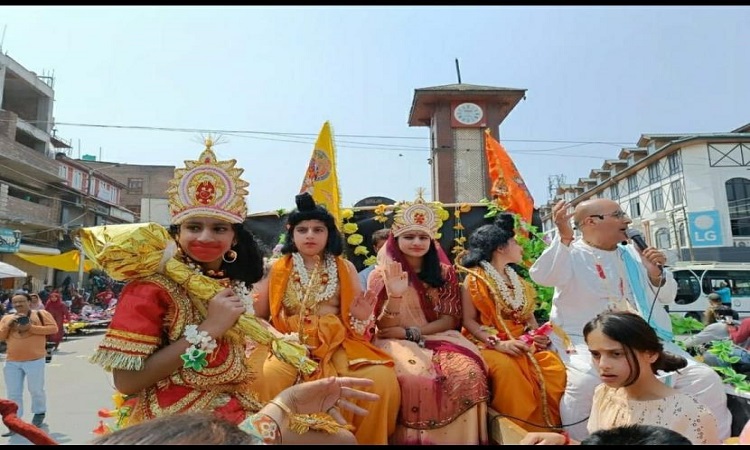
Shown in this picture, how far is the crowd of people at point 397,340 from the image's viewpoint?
1.78 metres

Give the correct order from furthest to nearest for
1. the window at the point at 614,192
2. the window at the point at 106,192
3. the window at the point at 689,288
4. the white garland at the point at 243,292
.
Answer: the window at the point at 614,192, the window at the point at 106,192, the window at the point at 689,288, the white garland at the point at 243,292

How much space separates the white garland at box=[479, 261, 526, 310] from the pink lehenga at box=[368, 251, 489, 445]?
0.54m

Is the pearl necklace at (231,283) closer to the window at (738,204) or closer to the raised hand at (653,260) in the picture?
the raised hand at (653,260)

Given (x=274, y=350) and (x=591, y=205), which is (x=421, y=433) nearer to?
(x=274, y=350)

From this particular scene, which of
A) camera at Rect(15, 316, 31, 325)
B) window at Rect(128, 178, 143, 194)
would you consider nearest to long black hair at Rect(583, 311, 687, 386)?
camera at Rect(15, 316, 31, 325)

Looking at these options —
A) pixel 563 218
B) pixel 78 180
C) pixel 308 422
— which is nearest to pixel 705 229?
pixel 563 218

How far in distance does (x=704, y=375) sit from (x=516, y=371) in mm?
906

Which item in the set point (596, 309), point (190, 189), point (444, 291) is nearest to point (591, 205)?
point (596, 309)

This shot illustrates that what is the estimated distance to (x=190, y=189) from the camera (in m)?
2.11

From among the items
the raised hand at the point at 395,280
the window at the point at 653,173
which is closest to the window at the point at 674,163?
the window at the point at 653,173

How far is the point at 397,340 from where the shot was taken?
2.94 metres

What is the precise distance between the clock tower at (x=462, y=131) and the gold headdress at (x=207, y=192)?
11641mm

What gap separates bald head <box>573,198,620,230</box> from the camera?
2967 millimetres

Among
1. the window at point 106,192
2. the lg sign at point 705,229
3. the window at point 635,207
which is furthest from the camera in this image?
the window at point 635,207
